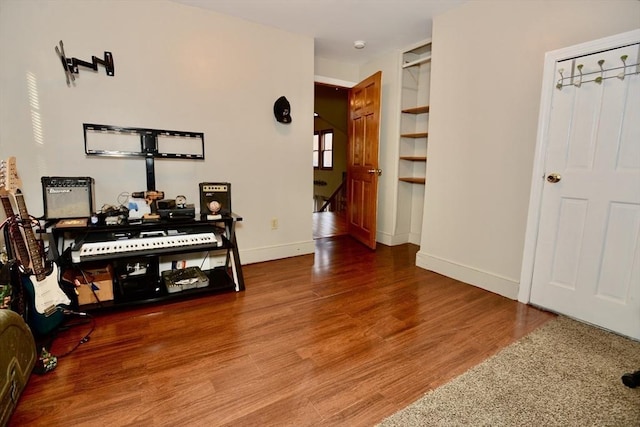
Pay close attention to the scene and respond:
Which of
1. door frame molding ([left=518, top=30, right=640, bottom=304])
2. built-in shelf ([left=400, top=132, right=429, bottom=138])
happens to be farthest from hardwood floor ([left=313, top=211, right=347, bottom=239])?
door frame molding ([left=518, top=30, right=640, bottom=304])

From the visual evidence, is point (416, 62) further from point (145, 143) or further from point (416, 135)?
point (145, 143)

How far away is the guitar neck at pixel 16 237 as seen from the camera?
1.79 m

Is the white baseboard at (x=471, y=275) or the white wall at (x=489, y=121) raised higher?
the white wall at (x=489, y=121)

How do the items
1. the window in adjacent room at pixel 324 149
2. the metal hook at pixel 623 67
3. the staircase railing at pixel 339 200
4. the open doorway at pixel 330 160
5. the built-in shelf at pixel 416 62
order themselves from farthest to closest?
the window in adjacent room at pixel 324 149 < the staircase railing at pixel 339 200 < the open doorway at pixel 330 160 < the built-in shelf at pixel 416 62 < the metal hook at pixel 623 67

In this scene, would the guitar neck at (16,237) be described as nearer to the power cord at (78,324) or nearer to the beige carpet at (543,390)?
the power cord at (78,324)

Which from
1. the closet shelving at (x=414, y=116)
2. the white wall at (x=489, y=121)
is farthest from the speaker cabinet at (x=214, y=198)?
the closet shelving at (x=414, y=116)

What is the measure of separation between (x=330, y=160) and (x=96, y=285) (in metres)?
7.04

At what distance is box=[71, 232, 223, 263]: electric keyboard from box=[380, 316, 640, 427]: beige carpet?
181 cm

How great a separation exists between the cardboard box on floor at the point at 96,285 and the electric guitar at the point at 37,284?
A: 0.35 meters

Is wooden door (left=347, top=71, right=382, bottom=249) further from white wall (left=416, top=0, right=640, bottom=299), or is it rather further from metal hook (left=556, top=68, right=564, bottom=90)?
metal hook (left=556, top=68, right=564, bottom=90)

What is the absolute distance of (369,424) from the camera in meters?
1.34

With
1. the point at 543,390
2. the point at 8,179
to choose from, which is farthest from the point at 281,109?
the point at 543,390

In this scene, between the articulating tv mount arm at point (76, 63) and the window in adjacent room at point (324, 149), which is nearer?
the articulating tv mount arm at point (76, 63)

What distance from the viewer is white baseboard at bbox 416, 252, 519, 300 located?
2639 millimetres
